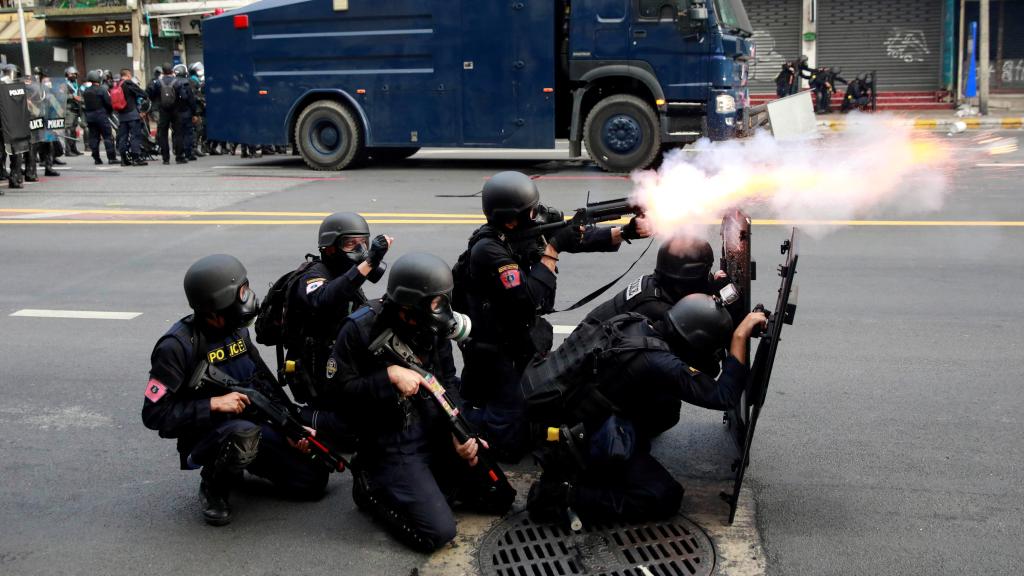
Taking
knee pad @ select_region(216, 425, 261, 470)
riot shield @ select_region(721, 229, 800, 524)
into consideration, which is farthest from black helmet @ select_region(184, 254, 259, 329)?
riot shield @ select_region(721, 229, 800, 524)

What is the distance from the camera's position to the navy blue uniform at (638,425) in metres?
4.16

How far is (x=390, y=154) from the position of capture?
17688mm

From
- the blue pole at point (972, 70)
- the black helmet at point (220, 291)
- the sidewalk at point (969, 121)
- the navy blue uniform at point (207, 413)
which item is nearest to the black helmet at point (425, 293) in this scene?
the black helmet at point (220, 291)

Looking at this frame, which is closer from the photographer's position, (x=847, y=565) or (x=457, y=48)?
(x=847, y=565)

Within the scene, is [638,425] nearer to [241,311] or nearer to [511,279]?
[511,279]

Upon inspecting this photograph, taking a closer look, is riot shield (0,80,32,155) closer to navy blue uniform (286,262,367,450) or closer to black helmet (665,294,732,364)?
navy blue uniform (286,262,367,450)

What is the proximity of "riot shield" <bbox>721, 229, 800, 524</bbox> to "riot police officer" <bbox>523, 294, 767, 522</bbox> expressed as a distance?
0.22ft

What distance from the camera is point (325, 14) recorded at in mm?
15375

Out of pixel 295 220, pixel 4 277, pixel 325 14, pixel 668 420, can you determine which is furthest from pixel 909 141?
pixel 325 14

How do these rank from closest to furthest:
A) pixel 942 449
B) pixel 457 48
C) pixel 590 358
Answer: pixel 590 358 → pixel 942 449 → pixel 457 48

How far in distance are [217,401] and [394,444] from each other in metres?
0.78

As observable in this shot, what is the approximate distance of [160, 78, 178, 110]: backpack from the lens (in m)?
17.6

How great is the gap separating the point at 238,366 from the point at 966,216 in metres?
8.55

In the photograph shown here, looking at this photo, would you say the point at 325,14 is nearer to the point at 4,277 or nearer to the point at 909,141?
the point at 4,277
